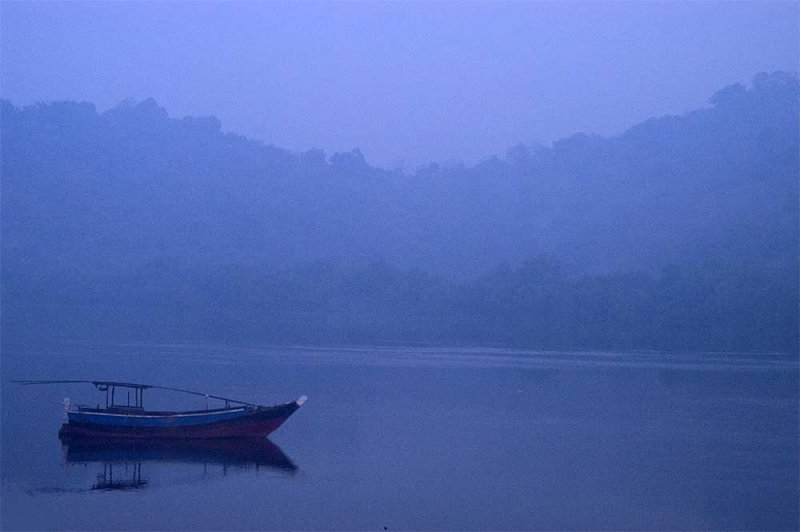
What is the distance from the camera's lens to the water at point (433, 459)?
38.0ft

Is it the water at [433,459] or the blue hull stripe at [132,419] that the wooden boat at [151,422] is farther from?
the water at [433,459]

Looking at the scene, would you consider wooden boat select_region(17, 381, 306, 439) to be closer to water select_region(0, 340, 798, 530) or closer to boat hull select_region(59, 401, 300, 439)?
boat hull select_region(59, 401, 300, 439)

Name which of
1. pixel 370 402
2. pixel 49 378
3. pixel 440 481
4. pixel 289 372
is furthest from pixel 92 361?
pixel 440 481

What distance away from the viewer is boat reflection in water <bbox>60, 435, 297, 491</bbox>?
13.1m

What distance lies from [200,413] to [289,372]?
12.4 metres

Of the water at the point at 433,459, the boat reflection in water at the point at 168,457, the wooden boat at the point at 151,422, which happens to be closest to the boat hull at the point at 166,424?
the wooden boat at the point at 151,422

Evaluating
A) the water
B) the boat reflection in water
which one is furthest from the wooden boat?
the water

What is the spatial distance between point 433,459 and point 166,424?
14.6 ft

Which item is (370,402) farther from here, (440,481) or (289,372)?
(440,481)

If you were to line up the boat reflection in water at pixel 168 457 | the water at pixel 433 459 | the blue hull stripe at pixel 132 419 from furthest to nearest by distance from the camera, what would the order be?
1. the blue hull stripe at pixel 132 419
2. the boat reflection in water at pixel 168 457
3. the water at pixel 433 459

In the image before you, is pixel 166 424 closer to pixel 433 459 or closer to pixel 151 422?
pixel 151 422

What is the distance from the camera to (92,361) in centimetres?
2927

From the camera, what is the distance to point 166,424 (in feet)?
47.8

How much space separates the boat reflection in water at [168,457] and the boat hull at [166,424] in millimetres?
130
